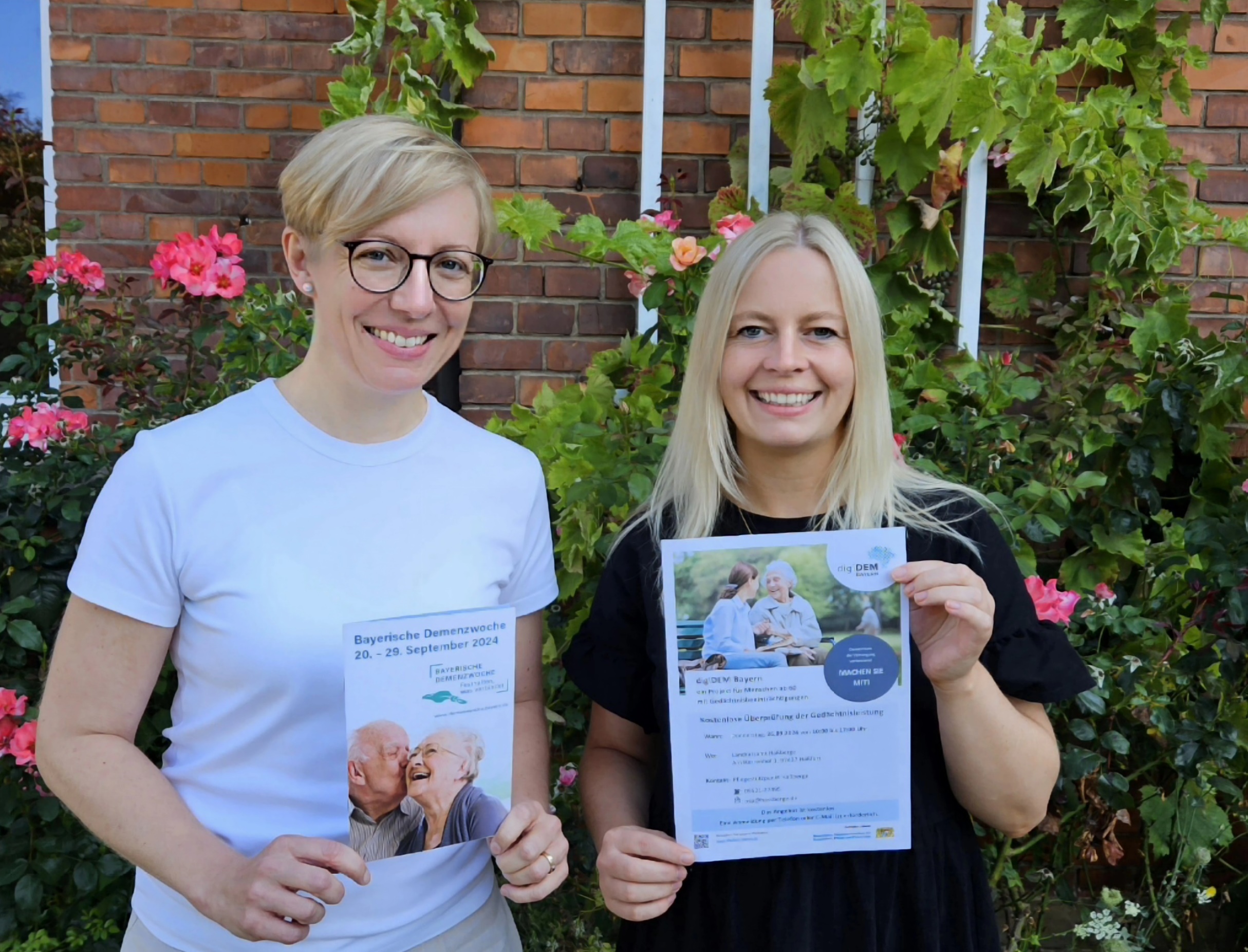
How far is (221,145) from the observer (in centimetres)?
347

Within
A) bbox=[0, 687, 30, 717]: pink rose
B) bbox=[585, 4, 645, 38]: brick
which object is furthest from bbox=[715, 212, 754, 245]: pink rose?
bbox=[0, 687, 30, 717]: pink rose

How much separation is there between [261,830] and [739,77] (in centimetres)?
253

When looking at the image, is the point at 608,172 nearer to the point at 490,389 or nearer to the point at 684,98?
the point at 684,98

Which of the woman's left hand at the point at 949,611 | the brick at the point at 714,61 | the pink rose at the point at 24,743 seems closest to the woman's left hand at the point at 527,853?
the woman's left hand at the point at 949,611

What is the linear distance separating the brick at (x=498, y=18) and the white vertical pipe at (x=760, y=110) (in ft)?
2.29

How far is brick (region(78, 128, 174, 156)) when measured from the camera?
3.47 meters

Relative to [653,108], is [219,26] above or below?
above

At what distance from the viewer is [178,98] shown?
3.45 metres

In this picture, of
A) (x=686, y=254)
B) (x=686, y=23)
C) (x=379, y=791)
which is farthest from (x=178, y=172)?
(x=379, y=791)

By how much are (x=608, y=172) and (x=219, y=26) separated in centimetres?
145

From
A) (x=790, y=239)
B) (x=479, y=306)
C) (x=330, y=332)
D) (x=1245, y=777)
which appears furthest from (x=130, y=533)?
(x=1245, y=777)

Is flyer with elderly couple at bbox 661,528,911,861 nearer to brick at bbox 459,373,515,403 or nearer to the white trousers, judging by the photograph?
the white trousers

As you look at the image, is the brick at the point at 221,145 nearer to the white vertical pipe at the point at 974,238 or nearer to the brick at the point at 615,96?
the brick at the point at 615,96

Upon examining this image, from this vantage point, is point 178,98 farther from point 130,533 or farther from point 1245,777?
point 1245,777
